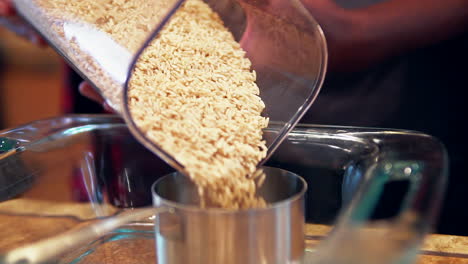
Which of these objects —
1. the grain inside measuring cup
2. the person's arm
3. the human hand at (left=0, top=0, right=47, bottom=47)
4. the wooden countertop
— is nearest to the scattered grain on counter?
the grain inside measuring cup

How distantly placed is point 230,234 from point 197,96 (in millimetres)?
184

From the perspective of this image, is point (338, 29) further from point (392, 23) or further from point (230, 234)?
point (230, 234)

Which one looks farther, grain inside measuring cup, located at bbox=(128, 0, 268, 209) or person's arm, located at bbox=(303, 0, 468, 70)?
person's arm, located at bbox=(303, 0, 468, 70)

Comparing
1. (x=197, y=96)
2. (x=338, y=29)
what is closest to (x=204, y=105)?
(x=197, y=96)

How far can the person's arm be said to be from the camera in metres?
0.85

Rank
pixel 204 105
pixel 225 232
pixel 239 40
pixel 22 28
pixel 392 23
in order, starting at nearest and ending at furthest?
pixel 225 232
pixel 204 105
pixel 239 40
pixel 392 23
pixel 22 28

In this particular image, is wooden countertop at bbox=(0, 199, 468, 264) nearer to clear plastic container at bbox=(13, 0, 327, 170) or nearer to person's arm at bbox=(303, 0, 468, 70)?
clear plastic container at bbox=(13, 0, 327, 170)

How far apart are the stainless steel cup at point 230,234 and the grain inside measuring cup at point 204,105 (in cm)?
4

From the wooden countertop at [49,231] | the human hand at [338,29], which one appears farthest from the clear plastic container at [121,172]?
the human hand at [338,29]

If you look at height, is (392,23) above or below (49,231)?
above

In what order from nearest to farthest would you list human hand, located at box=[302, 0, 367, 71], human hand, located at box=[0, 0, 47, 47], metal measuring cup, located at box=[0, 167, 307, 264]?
1. metal measuring cup, located at box=[0, 167, 307, 264]
2. human hand, located at box=[302, 0, 367, 71]
3. human hand, located at box=[0, 0, 47, 47]

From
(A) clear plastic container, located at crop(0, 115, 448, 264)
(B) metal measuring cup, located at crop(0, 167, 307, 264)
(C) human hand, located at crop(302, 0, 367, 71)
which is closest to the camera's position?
(B) metal measuring cup, located at crop(0, 167, 307, 264)

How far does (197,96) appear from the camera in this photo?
0.56m

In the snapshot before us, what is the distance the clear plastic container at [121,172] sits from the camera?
54cm
